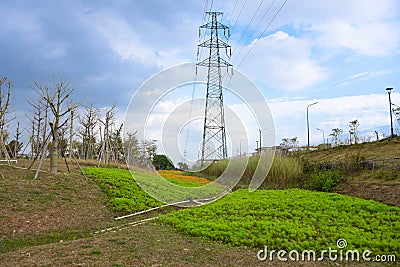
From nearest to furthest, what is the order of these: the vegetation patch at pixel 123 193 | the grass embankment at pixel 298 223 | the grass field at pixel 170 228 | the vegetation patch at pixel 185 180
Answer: the grass field at pixel 170 228 < the grass embankment at pixel 298 223 < the vegetation patch at pixel 123 193 < the vegetation patch at pixel 185 180

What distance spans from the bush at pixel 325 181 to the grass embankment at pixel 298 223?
3.04m

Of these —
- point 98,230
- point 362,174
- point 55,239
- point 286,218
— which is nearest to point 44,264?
point 55,239

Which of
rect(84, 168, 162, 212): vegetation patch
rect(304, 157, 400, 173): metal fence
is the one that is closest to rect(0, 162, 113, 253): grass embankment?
rect(84, 168, 162, 212): vegetation patch

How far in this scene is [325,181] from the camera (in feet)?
45.1

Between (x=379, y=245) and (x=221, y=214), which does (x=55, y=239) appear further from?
(x=379, y=245)

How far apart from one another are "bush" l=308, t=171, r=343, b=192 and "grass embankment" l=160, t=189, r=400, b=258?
3039mm

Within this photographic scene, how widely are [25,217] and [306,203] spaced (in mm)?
6847

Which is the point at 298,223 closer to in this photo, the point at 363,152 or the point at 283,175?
the point at 283,175

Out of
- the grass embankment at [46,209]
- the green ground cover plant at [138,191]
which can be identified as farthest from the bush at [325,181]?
the grass embankment at [46,209]

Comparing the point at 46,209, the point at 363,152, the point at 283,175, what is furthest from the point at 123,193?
the point at 363,152

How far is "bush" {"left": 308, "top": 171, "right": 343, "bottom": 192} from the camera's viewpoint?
13.4 meters

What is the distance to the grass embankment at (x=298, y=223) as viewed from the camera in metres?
6.47

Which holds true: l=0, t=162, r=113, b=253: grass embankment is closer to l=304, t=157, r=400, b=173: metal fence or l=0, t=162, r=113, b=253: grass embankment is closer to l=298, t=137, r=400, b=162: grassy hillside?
l=304, t=157, r=400, b=173: metal fence

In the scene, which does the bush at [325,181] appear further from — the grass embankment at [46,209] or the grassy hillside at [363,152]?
the grass embankment at [46,209]
